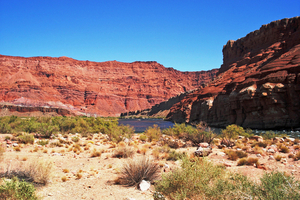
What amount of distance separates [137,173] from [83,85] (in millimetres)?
143237

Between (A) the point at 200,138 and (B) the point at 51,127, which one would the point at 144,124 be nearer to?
(B) the point at 51,127

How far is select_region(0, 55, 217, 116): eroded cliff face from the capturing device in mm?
107625

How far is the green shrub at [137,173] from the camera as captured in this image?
6246 millimetres

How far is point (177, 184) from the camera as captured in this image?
191 inches

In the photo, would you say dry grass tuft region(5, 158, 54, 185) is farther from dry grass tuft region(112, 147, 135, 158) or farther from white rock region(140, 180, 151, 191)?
dry grass tuft region(112, 147, 135, 158)

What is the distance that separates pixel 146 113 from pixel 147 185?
350 feet

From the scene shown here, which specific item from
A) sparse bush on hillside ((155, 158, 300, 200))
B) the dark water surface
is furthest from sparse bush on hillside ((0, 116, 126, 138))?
sparse bush on hillside ((155, 158, 300, 200))

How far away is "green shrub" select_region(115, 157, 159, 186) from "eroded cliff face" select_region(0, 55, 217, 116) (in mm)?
88707

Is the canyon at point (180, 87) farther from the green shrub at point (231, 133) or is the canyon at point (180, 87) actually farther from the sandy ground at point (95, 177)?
the sandy ground at point (95, 177)

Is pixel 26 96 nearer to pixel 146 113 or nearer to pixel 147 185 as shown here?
pixel 146 113

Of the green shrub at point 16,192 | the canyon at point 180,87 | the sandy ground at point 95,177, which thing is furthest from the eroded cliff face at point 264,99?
the green shrub at point 16,192

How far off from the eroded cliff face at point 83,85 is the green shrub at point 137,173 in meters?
88.7

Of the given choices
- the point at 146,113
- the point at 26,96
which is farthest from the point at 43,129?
the point at 26,96

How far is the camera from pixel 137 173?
6.38 m
